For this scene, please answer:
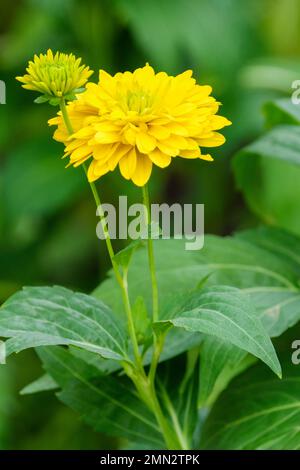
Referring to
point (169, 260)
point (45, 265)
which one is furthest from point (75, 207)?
point (169, 260)

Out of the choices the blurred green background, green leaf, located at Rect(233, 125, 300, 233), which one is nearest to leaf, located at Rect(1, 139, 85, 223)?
the blurred green background

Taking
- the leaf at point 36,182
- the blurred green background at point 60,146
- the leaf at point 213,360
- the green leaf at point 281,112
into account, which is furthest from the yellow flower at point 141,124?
the leaf at point 36,182

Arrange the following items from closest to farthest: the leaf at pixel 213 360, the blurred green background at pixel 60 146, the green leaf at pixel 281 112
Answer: the leaf at pixel 213 360, the green leaf at pixel 281 112, the blurred green background at pixel 60 146

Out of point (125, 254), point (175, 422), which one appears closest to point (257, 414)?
point (175, 422)

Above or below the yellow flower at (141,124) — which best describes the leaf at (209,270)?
below

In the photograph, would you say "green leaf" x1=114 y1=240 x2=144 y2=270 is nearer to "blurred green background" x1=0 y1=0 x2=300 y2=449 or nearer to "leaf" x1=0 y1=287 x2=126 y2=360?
"leaf" x1=0 y1=287 x2=126 y2=360

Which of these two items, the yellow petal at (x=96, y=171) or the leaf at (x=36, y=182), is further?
the leaf at (x=36, y=182)

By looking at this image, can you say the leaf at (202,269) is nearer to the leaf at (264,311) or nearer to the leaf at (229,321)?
the leaf at (264,311)
